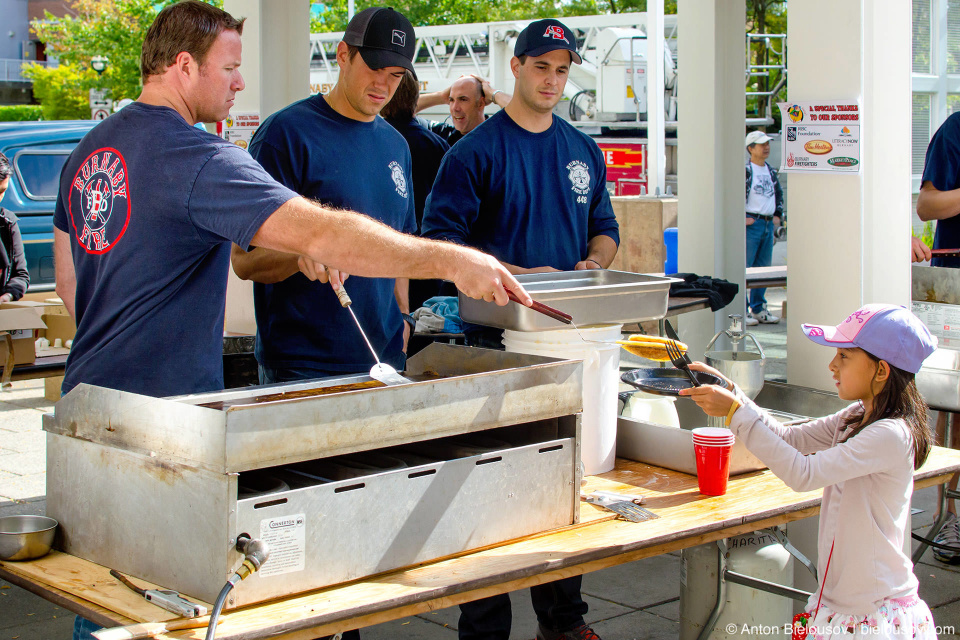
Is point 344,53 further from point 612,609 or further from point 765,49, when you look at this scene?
point 765,49

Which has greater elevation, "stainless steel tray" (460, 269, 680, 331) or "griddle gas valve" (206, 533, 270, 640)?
"stainless steel tray" (460, 269, 680, 331)

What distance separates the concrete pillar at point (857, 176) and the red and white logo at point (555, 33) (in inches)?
34.4

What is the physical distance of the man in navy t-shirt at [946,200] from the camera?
4.37 metres

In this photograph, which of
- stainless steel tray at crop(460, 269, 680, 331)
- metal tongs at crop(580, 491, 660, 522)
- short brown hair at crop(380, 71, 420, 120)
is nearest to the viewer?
metal tongs at crop(580, 491, 660, 522)

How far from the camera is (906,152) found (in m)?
3.42

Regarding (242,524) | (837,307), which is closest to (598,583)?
(837,307)

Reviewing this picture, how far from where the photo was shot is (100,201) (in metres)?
2.01

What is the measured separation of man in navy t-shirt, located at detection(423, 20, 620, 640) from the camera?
3.12 metres

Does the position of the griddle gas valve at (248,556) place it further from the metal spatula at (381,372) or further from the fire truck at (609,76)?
the fire truck at (609,76)

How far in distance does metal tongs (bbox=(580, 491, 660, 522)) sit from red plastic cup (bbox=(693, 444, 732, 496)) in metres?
0.17

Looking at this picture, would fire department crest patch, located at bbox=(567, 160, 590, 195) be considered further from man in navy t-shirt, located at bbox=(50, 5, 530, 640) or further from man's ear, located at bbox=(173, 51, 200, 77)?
man's ear, located at bbox=(173, 51, 200, 77)

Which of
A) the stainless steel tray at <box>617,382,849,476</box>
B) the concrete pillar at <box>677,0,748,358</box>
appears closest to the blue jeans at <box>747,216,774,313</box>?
the concrete pillar at <box>677,0,748,358</box>

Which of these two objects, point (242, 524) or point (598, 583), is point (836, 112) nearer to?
point (598, 583)

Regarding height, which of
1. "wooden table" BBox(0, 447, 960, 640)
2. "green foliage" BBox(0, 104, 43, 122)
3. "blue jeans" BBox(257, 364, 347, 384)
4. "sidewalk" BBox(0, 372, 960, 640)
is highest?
"green foliage" BBox(0, 104, 43, 122)
